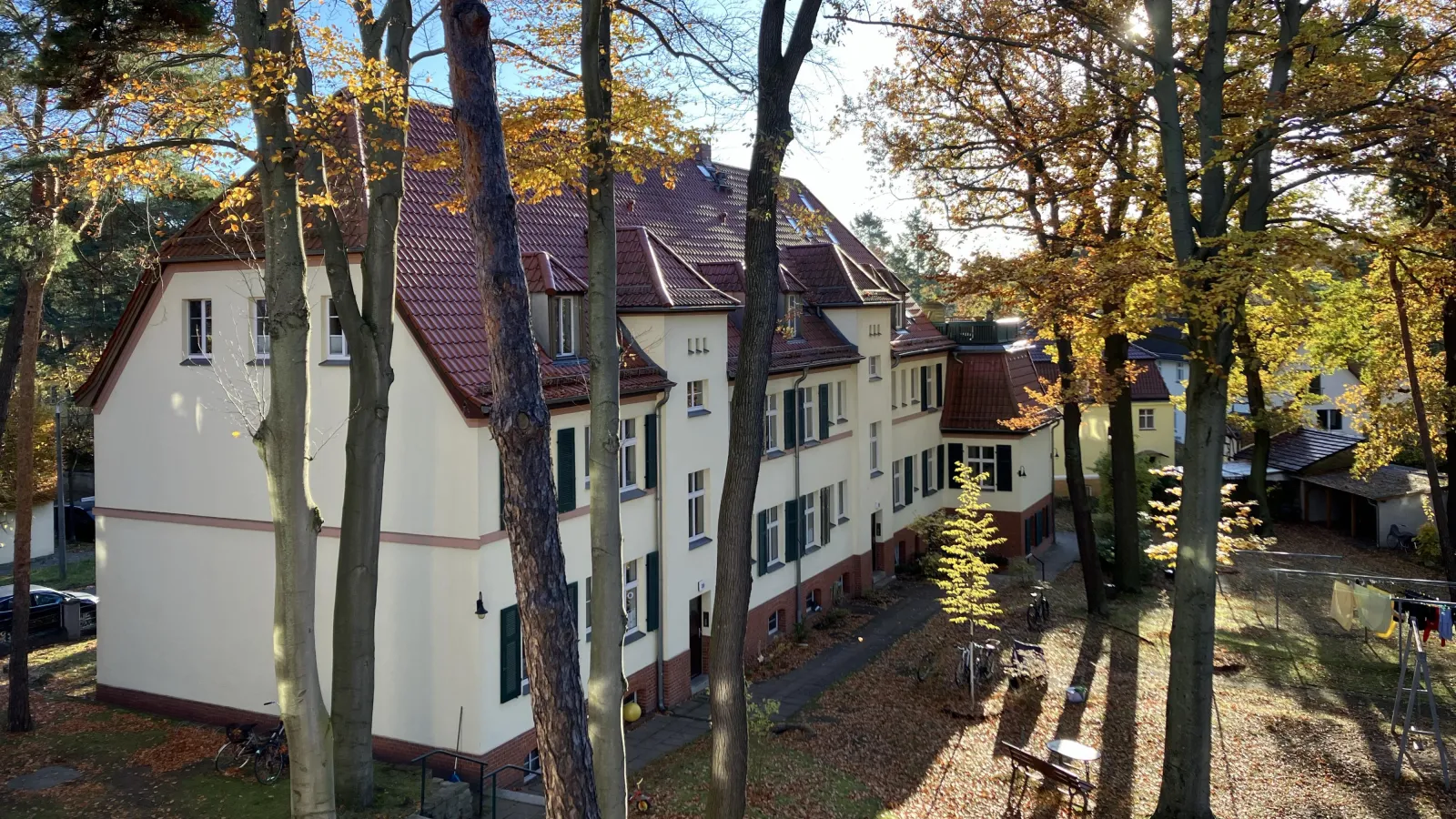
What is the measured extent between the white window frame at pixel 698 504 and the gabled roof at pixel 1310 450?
2423cm

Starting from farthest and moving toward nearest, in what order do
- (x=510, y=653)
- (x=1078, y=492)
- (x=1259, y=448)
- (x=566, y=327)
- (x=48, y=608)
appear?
(x=1259, y=448), (x=1078, y=492), (x=48, y=608), (x=566, y=327), (x=510, y=653)

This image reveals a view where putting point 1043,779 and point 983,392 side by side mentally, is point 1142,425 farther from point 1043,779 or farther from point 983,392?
point 1043,779

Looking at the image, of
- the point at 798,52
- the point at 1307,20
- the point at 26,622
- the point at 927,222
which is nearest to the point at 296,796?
the point at 798,52

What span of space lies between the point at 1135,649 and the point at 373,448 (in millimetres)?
15801

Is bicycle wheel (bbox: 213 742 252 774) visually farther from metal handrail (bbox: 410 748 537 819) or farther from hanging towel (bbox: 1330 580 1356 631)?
hanging towel (bbox: 1330 580 1356 631)

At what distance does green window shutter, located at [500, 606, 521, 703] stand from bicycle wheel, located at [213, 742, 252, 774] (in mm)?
3426

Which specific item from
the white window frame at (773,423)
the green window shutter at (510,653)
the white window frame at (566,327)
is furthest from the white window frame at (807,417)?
the green window shutter at (510,653)

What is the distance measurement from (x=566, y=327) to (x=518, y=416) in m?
9.24

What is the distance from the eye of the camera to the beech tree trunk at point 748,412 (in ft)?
32.3

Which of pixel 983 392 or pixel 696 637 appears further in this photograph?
pixel 983 392

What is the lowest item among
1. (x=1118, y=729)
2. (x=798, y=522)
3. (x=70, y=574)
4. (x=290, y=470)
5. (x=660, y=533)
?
(x=1118, y=729)

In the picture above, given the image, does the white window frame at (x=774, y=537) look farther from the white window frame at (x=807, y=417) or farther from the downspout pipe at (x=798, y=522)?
the white window frame at (x=807, y=417)

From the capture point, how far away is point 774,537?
22547mm

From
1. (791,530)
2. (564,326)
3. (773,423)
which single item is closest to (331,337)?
(564,326)
